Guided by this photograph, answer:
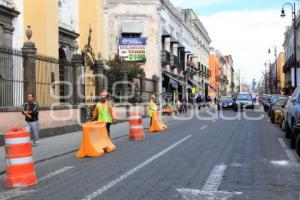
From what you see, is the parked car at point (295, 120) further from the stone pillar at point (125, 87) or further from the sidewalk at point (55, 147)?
the stone pillar at point (125, 87)

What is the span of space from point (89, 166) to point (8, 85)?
726 centimetres

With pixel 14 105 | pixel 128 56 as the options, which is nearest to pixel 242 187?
pixel 14 105

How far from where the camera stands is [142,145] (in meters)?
17.9

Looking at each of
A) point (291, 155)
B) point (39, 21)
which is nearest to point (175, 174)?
point (291, 155)

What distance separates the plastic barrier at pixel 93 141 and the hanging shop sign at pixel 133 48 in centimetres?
3119

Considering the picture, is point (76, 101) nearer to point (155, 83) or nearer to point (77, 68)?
point (77, 68)

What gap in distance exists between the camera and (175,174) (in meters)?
10.8

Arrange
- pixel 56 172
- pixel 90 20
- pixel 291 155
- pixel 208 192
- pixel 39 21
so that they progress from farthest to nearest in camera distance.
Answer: pixel 90 20
pixel 39 21
pixel 291 155
pixel 56 172
pixel 208 192

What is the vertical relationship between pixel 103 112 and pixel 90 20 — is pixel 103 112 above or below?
below

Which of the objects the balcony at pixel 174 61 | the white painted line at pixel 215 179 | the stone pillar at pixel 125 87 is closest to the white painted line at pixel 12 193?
the white painted line at pixel 215 179

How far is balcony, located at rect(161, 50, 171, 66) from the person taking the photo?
2020 inches

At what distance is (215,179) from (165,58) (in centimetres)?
4232

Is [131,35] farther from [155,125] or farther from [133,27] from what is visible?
[155,125]

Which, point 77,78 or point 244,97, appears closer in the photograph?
point 77,78
